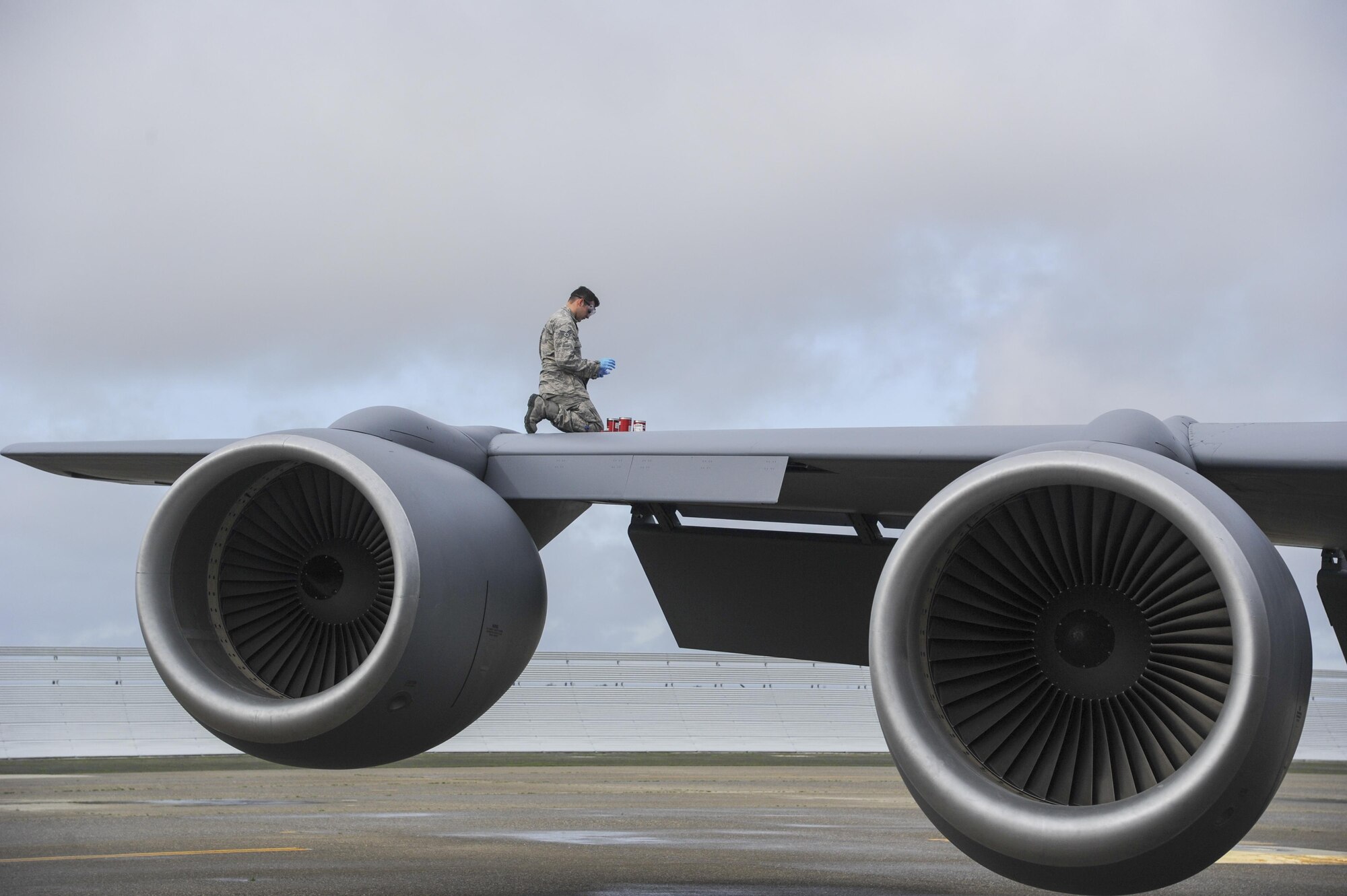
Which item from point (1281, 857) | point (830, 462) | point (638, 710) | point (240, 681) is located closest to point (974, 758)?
point (830, 462)

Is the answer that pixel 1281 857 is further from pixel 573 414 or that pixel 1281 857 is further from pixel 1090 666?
pixel 573 414

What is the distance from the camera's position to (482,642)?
5.55 meters

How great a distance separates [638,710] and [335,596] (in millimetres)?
17601

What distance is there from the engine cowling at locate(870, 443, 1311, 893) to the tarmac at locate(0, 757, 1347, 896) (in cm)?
252

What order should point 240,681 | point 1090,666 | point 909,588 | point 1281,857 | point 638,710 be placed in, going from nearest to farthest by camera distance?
1. point 909,588
2. point 1090,666
3. point 240,681
4. point 1281,857
5. point 638,710

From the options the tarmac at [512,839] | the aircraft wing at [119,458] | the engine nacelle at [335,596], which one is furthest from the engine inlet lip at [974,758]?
the aircraft wing at [119,458]

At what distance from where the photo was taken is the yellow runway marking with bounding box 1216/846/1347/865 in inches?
339

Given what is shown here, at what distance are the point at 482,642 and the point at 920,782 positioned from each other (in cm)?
221

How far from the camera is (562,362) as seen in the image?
23.2 ft

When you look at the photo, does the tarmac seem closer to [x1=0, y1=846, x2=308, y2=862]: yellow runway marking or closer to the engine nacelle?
[x1=0, y1=846, x2=308, y2=862]: yellow runway marking

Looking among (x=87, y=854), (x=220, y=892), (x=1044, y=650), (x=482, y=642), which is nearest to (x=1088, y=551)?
(x=1044, y=650)

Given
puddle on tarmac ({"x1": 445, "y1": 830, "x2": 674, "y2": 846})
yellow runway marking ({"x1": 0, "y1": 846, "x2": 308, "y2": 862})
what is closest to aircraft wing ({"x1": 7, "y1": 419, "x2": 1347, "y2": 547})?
yellow runway marking ({"x1": 0, "y1": 846, "x2": 308, "y2": 862})

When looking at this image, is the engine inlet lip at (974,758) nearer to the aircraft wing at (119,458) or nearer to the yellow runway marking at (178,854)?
the aircraft wing at (119,458)

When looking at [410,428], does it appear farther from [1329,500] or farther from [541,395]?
[1329,500]
